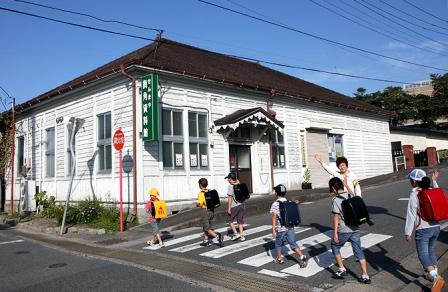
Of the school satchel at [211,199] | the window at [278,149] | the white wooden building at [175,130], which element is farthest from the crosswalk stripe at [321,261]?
the window at [278,149]

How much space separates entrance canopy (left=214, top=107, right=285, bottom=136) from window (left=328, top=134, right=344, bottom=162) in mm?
5981

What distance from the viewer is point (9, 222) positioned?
54.7ft

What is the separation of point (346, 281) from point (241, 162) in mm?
11119

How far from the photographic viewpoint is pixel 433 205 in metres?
5.28

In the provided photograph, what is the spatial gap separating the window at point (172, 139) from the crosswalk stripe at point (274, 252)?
640 centimetres

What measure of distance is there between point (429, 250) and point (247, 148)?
12.0m

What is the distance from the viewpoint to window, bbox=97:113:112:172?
1474 cm

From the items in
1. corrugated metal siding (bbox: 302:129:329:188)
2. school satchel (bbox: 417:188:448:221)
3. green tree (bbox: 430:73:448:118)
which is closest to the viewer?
school satchel (bbox: 417:188:448:221)

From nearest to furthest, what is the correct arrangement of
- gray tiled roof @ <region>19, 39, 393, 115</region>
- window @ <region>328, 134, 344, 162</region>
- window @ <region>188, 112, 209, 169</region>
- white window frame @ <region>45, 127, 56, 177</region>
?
1. gray tiled roof @ <region>19, 39, 393, 115</region>
2. window @ <region>188, 112, 209, 169</region>
3. white window frame @ <region>45, 127, 56, 177</region>
4. window @ <region>328, 134, 344, 162</region>

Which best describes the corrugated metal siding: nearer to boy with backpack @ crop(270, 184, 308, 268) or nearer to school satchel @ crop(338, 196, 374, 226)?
boy with backpack @ crop(270, 184, 308, 268)

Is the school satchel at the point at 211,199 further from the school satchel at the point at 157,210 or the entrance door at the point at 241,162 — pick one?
the entrance door at the point at 241,162

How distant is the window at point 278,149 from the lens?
729 inches

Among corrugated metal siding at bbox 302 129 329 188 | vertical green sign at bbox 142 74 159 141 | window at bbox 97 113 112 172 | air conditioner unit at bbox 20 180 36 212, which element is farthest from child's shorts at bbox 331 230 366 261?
air conditioner unit at bbox 20 180 36 212

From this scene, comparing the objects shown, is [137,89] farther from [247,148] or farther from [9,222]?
[9,222]
